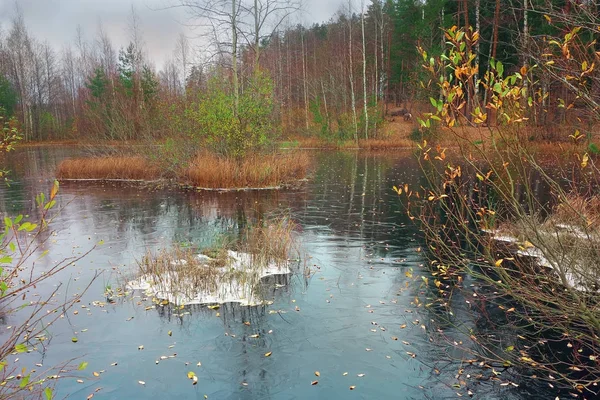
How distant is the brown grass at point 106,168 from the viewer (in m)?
20.3

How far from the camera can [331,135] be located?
124 feet

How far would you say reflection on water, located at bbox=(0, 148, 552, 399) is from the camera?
4836mm

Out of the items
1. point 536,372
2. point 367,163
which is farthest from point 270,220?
point 367,163

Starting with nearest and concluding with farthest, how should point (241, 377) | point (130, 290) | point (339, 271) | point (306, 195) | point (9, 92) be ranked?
point (241, 377) → point (130, 290) → point (339, 271) → point (306, 195) → point (9, 92)

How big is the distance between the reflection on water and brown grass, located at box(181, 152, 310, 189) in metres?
5.53

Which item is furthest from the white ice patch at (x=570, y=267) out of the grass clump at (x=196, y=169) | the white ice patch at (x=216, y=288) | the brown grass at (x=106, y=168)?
the brown grass at (x=106, y=168)

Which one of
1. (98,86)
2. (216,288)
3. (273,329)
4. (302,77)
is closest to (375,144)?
(302,77)

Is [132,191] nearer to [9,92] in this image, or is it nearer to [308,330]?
[308,330]

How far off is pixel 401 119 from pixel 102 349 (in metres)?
38.3

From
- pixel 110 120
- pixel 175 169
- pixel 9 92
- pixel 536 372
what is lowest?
pixel 536 372

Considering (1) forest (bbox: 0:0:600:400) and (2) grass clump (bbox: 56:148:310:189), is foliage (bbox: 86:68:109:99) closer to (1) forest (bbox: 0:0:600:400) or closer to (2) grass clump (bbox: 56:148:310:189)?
(1) forest (bbox: 0:0:600:400)

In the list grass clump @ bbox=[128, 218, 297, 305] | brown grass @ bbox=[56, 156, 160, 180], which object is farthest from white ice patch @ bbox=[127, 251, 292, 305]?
brown grass @ bbox=[56, 156, 160, 180]

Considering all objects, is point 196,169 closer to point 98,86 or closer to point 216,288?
point 216,288

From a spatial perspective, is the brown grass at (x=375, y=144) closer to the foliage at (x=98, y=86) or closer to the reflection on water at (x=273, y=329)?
the reflection on water at (x=273, y=329)
